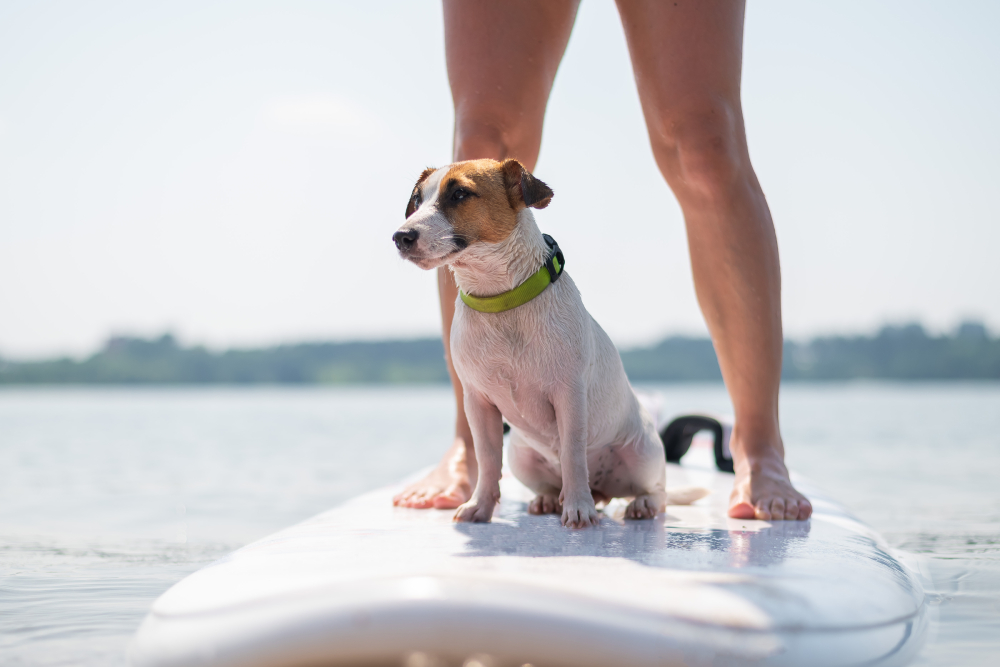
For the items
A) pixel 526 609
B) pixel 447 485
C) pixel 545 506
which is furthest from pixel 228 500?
pixel 526 609

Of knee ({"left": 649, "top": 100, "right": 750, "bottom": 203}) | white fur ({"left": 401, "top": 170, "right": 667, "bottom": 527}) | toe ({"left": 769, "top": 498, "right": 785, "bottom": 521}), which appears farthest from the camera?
knee ({"left": 649, "top": 100, "right": 750, "bottom": 203})

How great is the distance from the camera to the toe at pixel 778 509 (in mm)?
1963

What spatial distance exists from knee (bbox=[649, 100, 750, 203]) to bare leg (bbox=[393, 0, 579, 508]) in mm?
409

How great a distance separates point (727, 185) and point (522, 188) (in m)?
0.78

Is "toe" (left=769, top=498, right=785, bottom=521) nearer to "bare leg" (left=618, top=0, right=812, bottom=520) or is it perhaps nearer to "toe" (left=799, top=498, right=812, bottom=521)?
"toe" (left=799, top=498, right=812, bottom=521)

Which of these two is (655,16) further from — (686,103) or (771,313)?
(771,313)

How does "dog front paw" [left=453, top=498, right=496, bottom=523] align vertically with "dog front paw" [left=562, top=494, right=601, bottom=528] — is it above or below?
below

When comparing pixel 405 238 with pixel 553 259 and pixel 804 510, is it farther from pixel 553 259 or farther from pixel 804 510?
pixel 804 510

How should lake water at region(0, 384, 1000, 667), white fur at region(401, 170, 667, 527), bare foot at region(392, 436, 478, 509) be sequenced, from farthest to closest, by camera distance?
1. bare foot at region(392, 436, 478, 509)
2. white fur at region(401, 170, 667, 527)
3. lake water at region(0, 384, 1000, 667)

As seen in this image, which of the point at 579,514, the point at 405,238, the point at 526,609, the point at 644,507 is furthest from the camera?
the point at 644,507

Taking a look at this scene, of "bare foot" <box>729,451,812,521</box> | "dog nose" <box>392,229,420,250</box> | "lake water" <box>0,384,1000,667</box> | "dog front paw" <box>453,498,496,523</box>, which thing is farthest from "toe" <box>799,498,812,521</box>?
"dog nose" <box>392,229,420,250</box>

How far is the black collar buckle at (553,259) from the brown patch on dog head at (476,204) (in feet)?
0.39

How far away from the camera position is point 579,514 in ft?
5.64

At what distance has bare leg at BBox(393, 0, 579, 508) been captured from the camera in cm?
238
